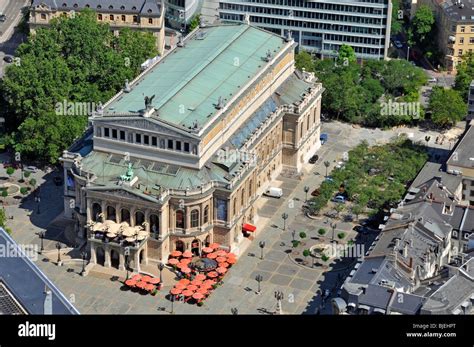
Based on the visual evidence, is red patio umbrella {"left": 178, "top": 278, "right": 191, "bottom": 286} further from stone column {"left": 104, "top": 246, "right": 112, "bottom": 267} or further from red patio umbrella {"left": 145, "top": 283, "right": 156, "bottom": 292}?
stone column {"left": 104, "top": 246, "right": 112, "bottom": 267}

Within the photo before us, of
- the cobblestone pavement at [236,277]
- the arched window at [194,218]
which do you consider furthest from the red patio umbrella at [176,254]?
the cobblestone pavement at [236,277]

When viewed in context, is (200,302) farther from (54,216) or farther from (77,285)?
(54,216)

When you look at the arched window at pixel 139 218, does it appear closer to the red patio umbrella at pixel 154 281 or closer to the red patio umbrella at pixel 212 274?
the red patio umbrella at pixel 154 281

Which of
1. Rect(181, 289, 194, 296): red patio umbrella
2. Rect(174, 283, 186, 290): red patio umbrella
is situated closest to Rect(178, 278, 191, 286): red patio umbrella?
Rect(174, 283, 186, 290): red patio umbrella
